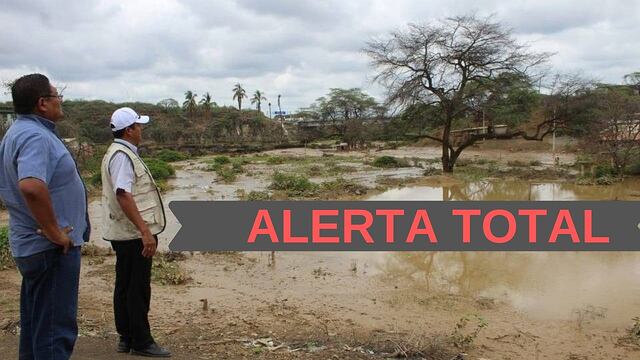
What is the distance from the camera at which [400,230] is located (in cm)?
888

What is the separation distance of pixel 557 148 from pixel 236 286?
92.7 ft

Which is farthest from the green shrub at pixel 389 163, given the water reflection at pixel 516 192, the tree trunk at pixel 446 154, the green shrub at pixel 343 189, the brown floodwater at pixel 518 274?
the brown floodwater at pixel 518 274

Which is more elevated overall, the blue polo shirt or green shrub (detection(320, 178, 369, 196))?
the blue polo shirt

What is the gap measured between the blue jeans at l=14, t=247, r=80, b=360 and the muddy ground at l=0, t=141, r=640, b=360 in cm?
85

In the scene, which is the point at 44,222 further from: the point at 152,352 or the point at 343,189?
the point at 343,189

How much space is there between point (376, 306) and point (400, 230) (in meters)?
3.51

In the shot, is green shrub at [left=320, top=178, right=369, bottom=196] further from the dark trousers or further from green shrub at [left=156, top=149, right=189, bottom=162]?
green shrub at [left=156, top=149, right=189, bottom=162]

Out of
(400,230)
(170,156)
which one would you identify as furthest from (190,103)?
(400,230)

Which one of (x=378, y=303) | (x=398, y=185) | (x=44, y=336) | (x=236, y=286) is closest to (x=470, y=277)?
(x=378, y=303)

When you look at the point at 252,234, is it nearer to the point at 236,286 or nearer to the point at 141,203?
the point at 236,286

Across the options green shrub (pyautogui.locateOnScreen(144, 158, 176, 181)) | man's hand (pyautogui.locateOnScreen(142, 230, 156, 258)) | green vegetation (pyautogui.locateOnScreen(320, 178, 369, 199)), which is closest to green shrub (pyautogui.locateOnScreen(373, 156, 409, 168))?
green vegetation (pyautogui.locateOnScreen(320, 178, 369, 199))

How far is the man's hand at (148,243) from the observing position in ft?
10.5

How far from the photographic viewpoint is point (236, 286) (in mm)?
6188

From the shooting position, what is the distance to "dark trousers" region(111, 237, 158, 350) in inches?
131
